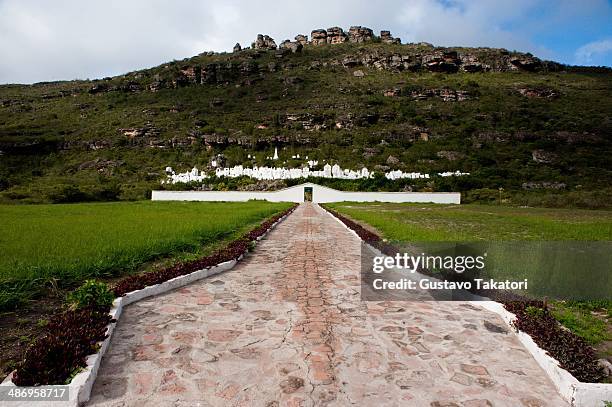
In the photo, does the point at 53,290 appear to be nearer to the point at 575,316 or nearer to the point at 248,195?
the point at 575,316

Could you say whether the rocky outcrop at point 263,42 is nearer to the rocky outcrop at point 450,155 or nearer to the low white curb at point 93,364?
the rocky outcrop at point 450,155

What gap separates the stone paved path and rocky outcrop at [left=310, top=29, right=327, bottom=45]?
148231 mm

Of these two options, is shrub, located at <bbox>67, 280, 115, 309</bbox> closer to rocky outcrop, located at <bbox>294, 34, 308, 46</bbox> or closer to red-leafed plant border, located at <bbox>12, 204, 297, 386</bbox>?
red-leafed plant border, located at <bbox>12, 204, 297, 386</bbox>

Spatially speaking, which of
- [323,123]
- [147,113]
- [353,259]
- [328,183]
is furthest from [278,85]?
[353,259]

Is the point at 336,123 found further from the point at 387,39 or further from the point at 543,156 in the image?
the point at 387,39

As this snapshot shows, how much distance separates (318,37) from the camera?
14150cm

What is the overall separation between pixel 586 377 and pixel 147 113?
8957 cm

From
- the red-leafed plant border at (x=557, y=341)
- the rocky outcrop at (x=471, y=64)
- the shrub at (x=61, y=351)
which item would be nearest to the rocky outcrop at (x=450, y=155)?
the rocky outcrop at (x=471, y=64)

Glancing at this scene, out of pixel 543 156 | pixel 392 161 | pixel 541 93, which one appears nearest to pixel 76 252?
pixel 392 161

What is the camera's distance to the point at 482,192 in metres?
44.8

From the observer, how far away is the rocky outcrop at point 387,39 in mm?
125963

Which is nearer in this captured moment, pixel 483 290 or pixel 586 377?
pixel 586 377

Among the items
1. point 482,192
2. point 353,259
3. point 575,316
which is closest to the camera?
point 575,316

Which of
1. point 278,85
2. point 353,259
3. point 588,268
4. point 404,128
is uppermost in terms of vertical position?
point 278,85
